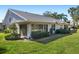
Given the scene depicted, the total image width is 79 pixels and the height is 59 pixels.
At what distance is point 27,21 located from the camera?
836cm

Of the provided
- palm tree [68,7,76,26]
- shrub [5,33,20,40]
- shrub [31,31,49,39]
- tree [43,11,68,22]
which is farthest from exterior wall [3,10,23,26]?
palm tree [68,7,76,26]

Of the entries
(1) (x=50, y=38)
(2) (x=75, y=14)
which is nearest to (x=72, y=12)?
(2) (x=75, y=14)

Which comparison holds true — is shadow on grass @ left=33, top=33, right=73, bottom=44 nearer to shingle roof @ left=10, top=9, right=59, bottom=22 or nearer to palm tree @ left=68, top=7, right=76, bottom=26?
shingle roof @ left=10, top=9, right=59, bottom=22

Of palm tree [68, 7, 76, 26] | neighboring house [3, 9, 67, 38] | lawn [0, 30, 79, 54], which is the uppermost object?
palm tree [68, 7, 76, 26]

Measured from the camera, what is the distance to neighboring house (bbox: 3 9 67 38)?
8.35 m

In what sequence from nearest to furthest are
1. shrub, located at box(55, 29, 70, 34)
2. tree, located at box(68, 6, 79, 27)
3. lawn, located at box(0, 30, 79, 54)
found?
lawn, located at box(0, 30, 79, 54) → tree, located at box(68, 6, 79, 27) → shrub, located at box(55, 29, 70, 34)

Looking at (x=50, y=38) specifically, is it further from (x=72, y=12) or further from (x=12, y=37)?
(x=12, y=37)

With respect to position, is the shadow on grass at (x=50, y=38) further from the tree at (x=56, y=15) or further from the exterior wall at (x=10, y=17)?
the exterior wall at (x=10, y=17)

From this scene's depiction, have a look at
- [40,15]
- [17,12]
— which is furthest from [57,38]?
[17,12]

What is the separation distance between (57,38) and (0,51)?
183cm

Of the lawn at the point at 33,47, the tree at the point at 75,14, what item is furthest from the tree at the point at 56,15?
the lawn at the point at 33,47

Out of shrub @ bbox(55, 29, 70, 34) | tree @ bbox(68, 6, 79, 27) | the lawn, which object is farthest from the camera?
shrub @ bbox(55, 29, 70, 34)
